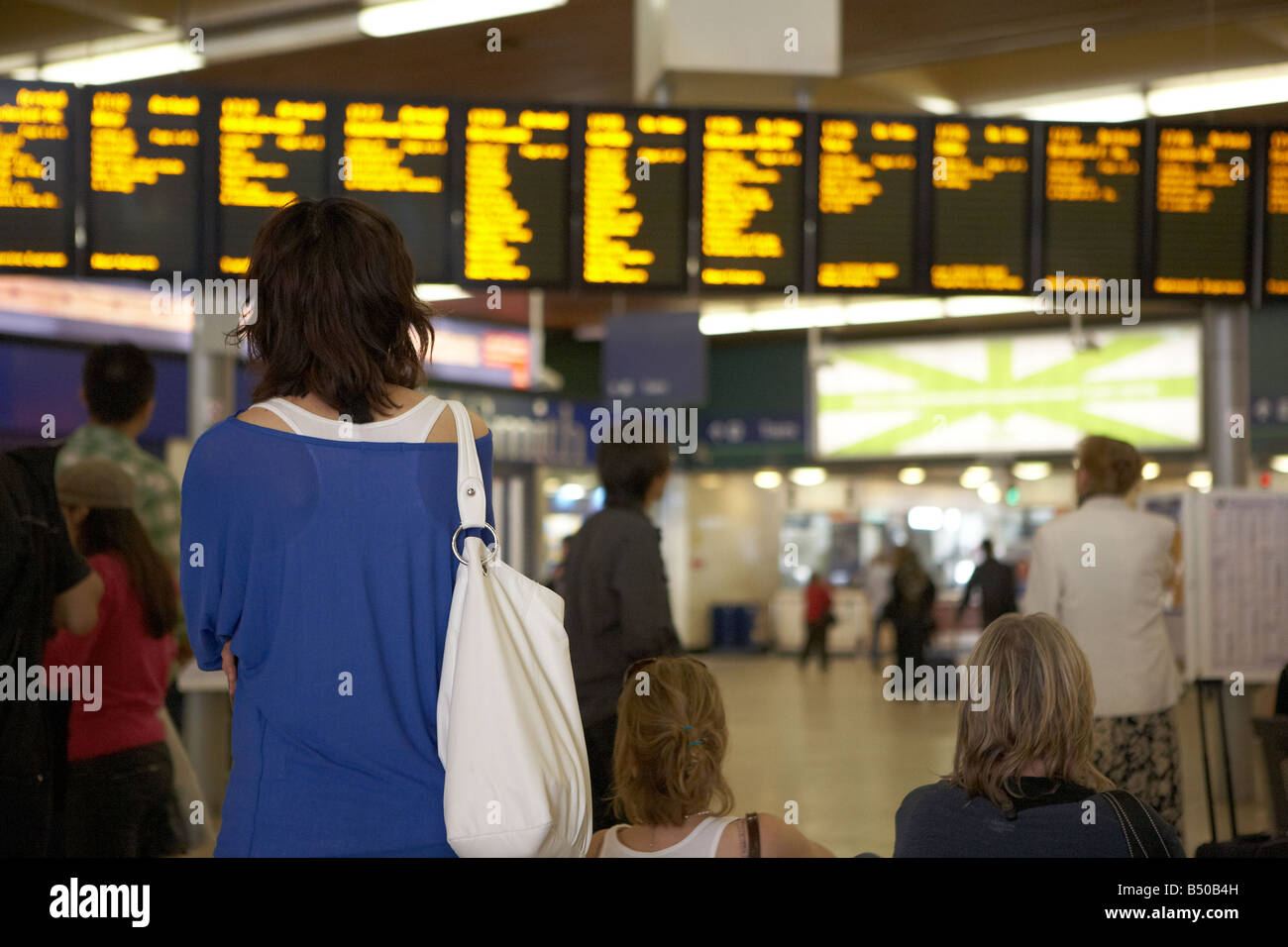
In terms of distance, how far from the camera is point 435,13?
6934 millimetres

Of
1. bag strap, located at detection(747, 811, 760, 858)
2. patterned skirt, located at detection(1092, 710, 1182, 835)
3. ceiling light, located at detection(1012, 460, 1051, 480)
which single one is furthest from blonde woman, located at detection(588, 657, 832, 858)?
ceiling light, located at detection(1012, 460, 1051, 480)

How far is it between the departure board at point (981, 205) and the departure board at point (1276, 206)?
980 mm

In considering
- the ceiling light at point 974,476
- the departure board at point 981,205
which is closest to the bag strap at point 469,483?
the departure board at point 981,205

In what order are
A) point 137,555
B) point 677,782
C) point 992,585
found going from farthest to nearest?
point 992,585
point 137,555
point 677,782

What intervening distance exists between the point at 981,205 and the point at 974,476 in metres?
13.1

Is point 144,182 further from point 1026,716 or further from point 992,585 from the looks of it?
point 992,585

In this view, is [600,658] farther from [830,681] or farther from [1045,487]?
[1045,487]

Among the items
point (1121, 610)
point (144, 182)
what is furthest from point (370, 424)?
point (144, 182)

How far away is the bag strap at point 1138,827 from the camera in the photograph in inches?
79.8

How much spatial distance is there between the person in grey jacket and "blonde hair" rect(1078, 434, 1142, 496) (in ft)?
5.26

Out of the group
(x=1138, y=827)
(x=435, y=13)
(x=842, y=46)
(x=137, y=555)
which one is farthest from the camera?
(x=842, y=46)

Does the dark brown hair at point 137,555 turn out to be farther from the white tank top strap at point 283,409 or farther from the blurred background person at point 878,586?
the blurred background person at point 878,586
